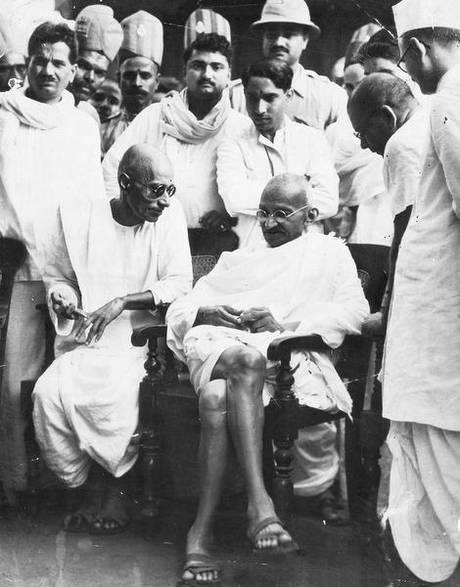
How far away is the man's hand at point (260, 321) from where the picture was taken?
3434mm

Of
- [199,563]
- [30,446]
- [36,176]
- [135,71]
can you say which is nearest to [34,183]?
[36,176]

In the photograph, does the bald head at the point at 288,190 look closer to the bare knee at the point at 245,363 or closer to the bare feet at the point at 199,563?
the bare knee at the point at 245,363

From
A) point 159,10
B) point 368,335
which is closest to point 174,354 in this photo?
point 368,335

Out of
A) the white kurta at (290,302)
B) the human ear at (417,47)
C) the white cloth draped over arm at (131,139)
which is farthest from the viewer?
→ the white cloth draped over arm at (131,139)

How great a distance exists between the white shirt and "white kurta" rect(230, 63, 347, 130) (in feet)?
3.67

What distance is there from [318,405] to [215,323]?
53cm

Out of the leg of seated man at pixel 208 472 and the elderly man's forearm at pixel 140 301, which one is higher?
the elderly man's forearm at pixel 140 301

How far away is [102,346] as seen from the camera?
12.0ft

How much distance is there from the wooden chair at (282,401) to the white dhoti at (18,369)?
1.73 feet

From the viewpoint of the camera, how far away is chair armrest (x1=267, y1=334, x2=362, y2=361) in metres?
3.27

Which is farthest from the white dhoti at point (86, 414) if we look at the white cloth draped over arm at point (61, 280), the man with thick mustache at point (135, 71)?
the man with thick mustache at point (135, 71)

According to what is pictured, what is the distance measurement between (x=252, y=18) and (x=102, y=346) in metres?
1.51

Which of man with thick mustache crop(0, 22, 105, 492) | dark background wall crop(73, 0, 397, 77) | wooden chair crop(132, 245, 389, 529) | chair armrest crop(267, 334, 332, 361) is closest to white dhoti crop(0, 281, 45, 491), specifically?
man with thick mustache crop(0, 22, 105, 492)

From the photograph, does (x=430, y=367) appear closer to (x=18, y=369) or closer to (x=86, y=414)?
(x=86, y=414)
